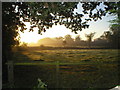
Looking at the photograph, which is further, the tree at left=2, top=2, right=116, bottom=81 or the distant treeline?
the distant treeline

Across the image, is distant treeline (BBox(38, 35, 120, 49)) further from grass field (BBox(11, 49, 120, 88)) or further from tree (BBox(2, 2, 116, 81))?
tree (BBox(2, 2, 116, 81))

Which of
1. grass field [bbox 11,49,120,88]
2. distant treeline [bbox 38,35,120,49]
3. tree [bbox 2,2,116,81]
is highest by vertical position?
tree [bbox 2,2,116,81]

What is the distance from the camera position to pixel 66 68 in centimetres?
347

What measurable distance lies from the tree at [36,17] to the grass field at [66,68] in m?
0.45

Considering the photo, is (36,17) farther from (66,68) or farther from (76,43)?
(66,68)

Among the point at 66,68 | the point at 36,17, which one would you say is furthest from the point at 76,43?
the point at 36,17

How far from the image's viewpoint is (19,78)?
11.0 feet

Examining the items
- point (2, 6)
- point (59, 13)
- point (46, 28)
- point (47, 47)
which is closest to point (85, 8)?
point (59, 13)

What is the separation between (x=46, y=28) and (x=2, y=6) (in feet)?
3.11

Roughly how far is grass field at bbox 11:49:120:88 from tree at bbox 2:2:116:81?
450 millimetres

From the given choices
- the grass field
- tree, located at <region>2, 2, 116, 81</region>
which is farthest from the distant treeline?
tree, located at <region>2, 2, 116, 81</region>

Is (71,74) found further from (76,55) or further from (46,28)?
(46,28)

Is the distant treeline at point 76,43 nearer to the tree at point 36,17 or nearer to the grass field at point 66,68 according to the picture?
the grass field at point 66,68

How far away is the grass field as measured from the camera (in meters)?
3.27
